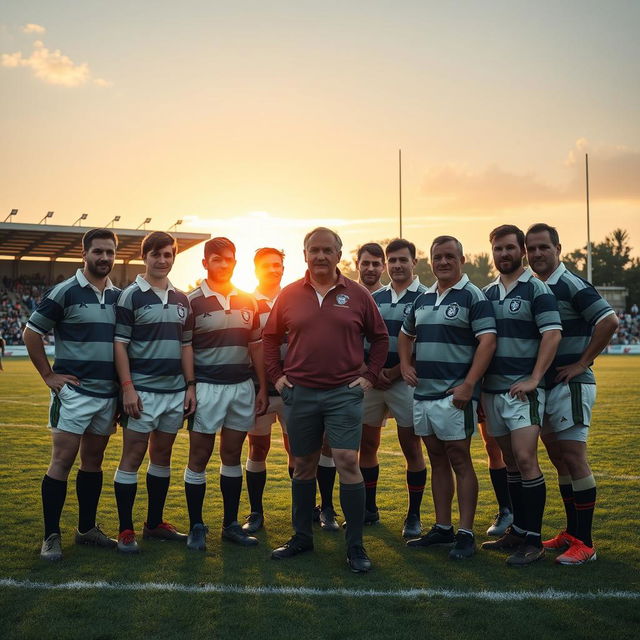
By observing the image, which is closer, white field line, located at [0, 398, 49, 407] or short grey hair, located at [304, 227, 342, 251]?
short grey hair, located at [304, 227, 342, 251]

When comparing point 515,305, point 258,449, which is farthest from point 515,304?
point 258,449

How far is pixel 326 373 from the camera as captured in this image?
4.64m

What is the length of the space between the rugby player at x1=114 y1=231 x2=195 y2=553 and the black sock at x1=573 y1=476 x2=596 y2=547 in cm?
274

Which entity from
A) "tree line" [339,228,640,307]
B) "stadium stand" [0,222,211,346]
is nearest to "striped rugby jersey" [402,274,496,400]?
"stadium stand" [0,222,211,346]

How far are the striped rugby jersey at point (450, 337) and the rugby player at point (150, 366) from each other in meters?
1.68

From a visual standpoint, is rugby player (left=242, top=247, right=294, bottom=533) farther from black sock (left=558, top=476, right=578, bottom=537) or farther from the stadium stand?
the stadium stand

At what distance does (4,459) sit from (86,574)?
14.0 ft

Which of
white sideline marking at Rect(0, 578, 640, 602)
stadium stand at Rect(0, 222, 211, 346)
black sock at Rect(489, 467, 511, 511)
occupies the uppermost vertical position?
stadium stand at Rect(0, 222, 211, 346)

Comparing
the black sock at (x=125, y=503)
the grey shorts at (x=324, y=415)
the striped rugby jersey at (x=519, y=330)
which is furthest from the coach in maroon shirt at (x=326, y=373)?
the black sock at (x=125, y=503)

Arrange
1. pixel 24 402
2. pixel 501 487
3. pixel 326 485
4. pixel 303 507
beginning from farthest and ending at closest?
pixel 24 402
pixel 326 485
pixel 501 487
pixel 303 507

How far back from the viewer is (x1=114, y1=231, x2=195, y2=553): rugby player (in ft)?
15.7

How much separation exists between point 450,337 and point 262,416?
183cm

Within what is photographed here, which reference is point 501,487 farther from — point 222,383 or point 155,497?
point 155,497

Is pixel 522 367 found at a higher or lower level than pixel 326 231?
lower
